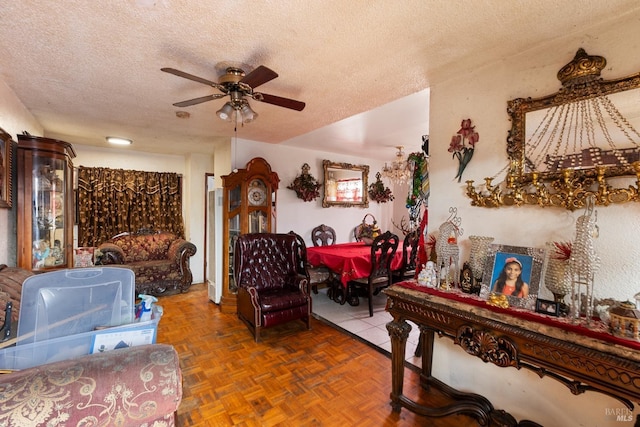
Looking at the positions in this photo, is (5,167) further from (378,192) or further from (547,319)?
(378,192)

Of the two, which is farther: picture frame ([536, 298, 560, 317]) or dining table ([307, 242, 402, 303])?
dining table ([307, 242, 402, 303])

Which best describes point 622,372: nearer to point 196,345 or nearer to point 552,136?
point 552,136

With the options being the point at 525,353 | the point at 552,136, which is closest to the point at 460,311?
the point at 525,353

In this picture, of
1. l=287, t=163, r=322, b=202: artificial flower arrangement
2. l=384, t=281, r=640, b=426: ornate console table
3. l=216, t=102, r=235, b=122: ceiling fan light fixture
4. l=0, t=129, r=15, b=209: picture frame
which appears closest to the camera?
l=384, t=281, r=640, b=426: ornate console table

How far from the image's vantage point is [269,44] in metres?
1.65

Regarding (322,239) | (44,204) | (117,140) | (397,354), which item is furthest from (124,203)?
(397,354)

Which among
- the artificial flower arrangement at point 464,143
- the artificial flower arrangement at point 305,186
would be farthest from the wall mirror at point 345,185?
the artificial flower arrangement at point 464,143

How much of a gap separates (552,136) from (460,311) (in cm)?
113

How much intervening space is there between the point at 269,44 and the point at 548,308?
82.2 inches

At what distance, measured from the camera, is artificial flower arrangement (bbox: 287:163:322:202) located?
4547 millimetres

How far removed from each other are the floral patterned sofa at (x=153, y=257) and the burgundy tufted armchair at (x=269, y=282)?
1811 millimetres

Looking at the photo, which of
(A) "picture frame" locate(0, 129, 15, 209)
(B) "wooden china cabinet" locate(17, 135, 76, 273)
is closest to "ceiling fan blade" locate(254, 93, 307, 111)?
(A) "picture frame" locate(0, 129, 15, 209)

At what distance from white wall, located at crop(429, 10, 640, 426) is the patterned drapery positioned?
468cm

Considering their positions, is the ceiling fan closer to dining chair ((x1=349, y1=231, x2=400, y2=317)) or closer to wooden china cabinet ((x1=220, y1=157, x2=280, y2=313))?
wooden china cabinet ((x1=220, y1=157, x2=280, y2=313))
